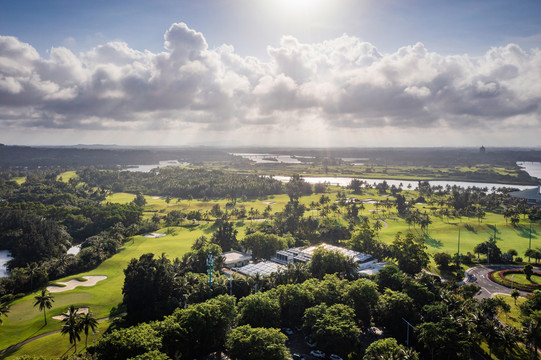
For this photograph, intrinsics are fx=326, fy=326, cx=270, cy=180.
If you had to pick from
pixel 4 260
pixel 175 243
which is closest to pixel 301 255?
pixel 175 243

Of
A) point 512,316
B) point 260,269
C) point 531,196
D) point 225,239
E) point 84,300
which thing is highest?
point 531,196

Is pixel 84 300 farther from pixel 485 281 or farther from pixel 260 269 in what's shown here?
pixel 485 281

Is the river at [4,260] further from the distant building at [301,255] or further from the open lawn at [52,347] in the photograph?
the distant building at [301,255]

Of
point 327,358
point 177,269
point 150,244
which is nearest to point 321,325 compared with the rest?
point 327,358

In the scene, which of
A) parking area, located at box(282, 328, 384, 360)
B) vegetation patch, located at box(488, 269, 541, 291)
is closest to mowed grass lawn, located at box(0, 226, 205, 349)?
parking area, located at box(282, 328, 384, 360)

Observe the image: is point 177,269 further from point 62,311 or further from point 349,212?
point 349,212

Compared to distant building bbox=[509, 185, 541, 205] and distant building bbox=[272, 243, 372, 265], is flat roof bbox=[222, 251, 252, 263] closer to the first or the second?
distant building bbox=[272, 243, 372, 265]

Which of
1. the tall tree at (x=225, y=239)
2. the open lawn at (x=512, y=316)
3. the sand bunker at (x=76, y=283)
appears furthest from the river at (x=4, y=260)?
the open lawn at (x=512, y=316)
